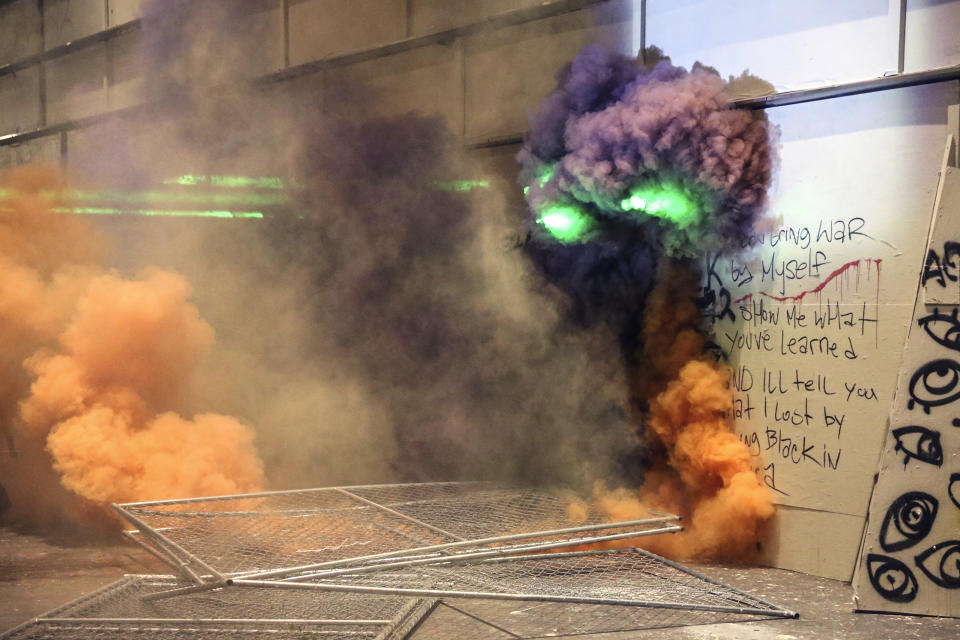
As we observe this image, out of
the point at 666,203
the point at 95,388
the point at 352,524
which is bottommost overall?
the point at 352,524

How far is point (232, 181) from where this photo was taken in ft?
30.3

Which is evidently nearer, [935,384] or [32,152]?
[935,384]

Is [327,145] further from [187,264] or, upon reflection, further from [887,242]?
[887,242]

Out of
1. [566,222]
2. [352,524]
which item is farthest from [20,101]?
[352,524]

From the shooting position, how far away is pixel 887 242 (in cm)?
540

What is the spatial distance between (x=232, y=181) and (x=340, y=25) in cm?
188

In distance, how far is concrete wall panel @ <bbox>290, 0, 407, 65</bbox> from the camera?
8555mm

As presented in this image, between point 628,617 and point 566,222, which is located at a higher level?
point 566,222

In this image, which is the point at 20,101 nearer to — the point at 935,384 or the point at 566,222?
the point at 566,222

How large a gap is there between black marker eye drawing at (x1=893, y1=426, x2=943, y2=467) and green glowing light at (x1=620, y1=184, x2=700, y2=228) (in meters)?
1.89

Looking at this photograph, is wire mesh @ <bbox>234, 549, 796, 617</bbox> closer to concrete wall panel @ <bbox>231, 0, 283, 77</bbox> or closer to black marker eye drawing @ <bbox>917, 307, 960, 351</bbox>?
black marker eye drawing @ <bbox>917, 307, 960, 351</bbox>

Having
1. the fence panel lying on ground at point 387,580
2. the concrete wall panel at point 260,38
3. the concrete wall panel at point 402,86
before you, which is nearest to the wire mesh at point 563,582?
the fence panel lying on ground at point 387,580

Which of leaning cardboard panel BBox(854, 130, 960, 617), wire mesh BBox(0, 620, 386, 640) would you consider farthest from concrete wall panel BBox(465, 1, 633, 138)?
wire mesh BBox(0, 620, 386, 640)

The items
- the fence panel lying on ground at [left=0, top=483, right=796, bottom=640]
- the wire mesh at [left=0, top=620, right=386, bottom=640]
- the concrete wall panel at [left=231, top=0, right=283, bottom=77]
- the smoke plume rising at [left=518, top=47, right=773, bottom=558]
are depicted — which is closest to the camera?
the wire mesh at [left=0, top=620, right=386, bottom=640]
